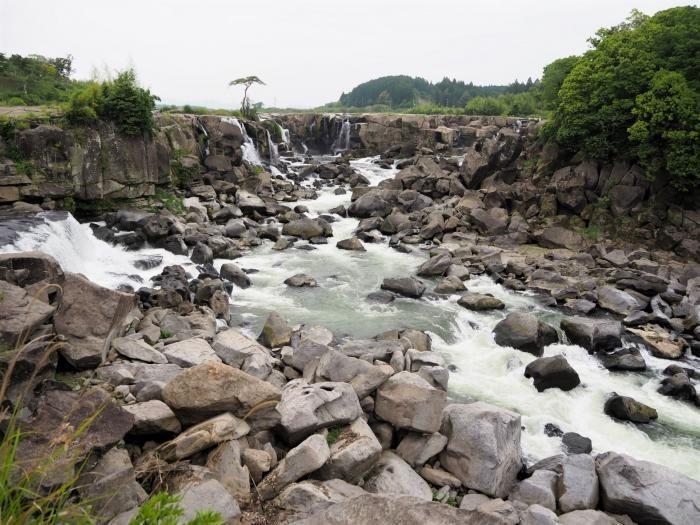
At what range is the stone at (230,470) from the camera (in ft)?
19.1

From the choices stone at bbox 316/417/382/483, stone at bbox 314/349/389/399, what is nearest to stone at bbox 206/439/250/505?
stone at bbox 316/417/382/483

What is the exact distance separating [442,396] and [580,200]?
19.6 m

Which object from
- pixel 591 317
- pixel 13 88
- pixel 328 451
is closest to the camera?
pixel 328 451

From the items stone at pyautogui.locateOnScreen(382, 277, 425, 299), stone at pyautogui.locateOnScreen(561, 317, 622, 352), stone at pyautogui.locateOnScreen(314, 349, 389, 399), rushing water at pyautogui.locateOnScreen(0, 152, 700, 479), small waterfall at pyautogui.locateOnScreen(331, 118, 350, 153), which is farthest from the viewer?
small waterfall at pyautogui.locateOnScreen(331, 118, 350, 153)

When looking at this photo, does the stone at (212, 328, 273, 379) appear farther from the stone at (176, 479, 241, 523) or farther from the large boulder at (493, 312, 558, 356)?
the large boulder at (493, 312, 558, 356)

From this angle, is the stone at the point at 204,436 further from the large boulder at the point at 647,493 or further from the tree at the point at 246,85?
the tree at the point at 246,85

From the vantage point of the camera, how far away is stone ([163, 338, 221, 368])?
9062mm

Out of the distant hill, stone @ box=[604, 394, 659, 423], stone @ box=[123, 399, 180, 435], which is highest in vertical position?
the distant hill

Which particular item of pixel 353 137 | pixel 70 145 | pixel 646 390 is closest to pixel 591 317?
pixel 646 390

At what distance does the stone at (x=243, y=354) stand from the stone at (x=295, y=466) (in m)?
2.86

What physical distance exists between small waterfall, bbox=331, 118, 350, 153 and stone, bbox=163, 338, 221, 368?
3645 cm

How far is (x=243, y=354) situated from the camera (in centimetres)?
980

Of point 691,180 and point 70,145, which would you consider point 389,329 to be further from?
point 691,180

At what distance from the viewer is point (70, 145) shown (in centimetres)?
1831
